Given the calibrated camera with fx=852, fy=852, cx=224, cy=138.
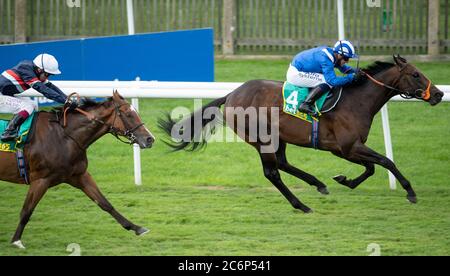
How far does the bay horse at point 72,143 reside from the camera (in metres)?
7.06

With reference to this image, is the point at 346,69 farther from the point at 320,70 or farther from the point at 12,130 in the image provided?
the point at 12,130

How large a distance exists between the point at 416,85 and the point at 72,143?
11.0 ft

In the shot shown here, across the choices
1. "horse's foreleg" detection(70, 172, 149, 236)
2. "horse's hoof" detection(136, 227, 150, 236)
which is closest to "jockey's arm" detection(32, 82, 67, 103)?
"horse's foreleg" detection(70, 172, 149, 236)

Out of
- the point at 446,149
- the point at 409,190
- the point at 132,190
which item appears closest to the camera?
the point at 409,190

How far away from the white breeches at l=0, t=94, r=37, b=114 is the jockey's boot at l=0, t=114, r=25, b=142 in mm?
131

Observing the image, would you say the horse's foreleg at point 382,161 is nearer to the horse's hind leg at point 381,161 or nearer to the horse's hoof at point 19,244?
the horse's hind leg at point 381,161

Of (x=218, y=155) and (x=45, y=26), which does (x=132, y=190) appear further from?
(x=45, y=26)

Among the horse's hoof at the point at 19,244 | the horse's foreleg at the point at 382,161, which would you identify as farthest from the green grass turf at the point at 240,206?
the horse's foreleg at the point at 382,161

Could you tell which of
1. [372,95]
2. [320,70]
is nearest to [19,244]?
[320,70]

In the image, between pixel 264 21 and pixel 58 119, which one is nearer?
pixel 58 119

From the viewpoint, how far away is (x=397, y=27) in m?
14.1

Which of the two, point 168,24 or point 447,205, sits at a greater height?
point 168,24
